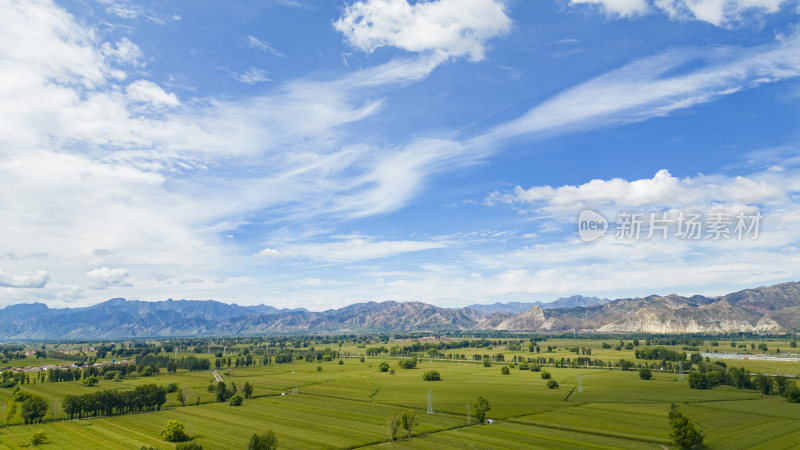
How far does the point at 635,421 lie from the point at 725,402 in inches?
1722

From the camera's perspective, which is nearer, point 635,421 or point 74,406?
point 635,421

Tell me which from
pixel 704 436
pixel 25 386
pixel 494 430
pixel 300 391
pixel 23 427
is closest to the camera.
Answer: pixel 704 436

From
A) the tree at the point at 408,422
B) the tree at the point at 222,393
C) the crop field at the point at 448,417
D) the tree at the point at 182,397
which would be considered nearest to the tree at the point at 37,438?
the crop field at the point at 448,417

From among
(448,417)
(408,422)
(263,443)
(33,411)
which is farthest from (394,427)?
(33,411)

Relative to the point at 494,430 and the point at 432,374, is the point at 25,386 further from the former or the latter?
the point at 494,430

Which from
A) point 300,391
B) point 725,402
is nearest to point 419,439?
point 300,391

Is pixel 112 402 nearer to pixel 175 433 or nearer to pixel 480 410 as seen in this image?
pixel 175 433

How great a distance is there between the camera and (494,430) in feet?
318

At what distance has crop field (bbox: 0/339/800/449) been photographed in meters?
88.8

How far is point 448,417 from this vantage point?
110625 millimetres

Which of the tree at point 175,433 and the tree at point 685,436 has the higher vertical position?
the tree at point 685,436

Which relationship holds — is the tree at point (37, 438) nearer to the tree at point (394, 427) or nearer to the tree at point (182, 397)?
the tree at point (182, 397)

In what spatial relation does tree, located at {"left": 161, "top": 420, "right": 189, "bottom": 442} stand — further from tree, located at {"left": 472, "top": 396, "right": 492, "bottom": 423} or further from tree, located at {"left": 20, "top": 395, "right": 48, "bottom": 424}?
tree, located at {"left": 472, "top": 396, "right": 492, "bottom": 423}

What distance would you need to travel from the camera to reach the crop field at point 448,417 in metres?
88.8
